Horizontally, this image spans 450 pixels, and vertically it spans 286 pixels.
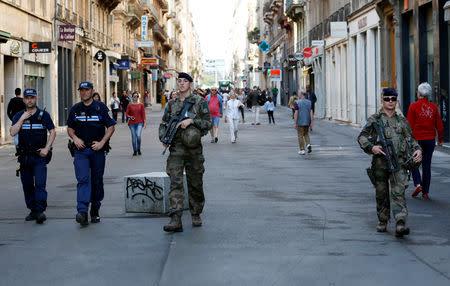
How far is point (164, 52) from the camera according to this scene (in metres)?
104

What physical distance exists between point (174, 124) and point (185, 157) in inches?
15.6

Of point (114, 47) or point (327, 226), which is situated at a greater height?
point (114, 47)

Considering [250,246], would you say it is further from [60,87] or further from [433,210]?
[60,87]

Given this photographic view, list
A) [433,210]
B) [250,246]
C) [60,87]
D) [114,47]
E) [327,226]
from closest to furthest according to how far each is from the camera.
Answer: [250,246], [327,226], [433,210], [60,87], [114,47]

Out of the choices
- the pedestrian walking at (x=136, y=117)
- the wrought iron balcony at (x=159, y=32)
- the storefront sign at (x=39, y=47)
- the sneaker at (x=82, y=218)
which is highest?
the wrought iron balcony at (x=159, y=32)

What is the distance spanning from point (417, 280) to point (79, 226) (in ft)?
14.3

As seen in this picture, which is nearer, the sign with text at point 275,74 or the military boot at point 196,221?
the military boot at point 196,221

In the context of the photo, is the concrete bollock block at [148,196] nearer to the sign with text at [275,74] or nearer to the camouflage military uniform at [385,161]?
the camouflage military uniform at [385,161]

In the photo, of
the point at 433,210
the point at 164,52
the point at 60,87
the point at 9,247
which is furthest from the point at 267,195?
the point at 164,52

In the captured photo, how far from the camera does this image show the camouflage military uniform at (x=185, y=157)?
9.14m

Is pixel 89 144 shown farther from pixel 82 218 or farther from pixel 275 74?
pixel 275 74

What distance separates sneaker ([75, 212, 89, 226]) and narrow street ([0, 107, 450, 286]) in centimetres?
8

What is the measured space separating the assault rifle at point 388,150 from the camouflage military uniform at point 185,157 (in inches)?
73.7

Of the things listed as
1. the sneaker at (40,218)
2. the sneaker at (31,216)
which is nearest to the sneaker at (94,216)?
the sneaker at (40,218)
